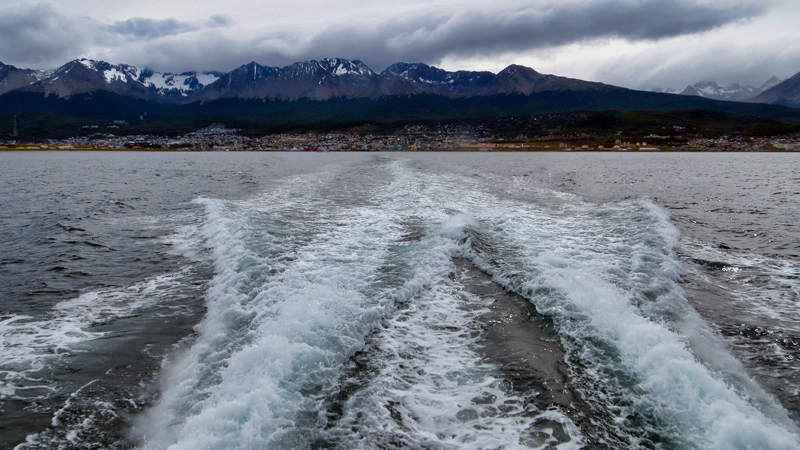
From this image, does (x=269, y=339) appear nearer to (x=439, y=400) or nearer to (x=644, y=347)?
(x=439, y=400)

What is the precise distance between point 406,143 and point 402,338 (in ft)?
495

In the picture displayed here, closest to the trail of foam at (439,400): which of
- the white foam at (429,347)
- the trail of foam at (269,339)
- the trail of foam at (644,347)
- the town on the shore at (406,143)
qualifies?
the white foam at (429,347)

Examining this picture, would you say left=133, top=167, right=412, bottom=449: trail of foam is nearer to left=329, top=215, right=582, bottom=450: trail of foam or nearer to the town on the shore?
left=329, top=215, right=582, bottom=450: trail of foam

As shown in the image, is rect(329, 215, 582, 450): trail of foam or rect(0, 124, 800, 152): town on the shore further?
rect(0, 124, 800, 152): town on the shore

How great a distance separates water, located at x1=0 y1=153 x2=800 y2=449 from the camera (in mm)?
4219

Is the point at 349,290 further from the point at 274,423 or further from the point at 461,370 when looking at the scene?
the point at 274,423

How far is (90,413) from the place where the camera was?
4.51 m

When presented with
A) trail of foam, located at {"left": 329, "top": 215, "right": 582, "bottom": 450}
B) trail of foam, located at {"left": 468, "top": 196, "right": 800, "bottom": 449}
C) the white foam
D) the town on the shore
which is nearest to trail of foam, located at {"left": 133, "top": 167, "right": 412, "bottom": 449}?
the white foam

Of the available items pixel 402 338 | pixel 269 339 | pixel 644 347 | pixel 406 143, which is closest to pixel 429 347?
pixel 402 338

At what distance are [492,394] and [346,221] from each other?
1083cm

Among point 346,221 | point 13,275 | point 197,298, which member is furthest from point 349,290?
point 13,275

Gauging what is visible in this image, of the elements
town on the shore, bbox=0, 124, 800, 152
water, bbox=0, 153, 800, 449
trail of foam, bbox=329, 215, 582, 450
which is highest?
town on the shore, bbox=0, 124, 800, 152

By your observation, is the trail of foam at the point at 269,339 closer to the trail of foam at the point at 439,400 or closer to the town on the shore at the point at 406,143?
the trail of foam at the point at 439,400

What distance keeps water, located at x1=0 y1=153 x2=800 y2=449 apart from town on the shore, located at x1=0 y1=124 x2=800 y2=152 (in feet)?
411
